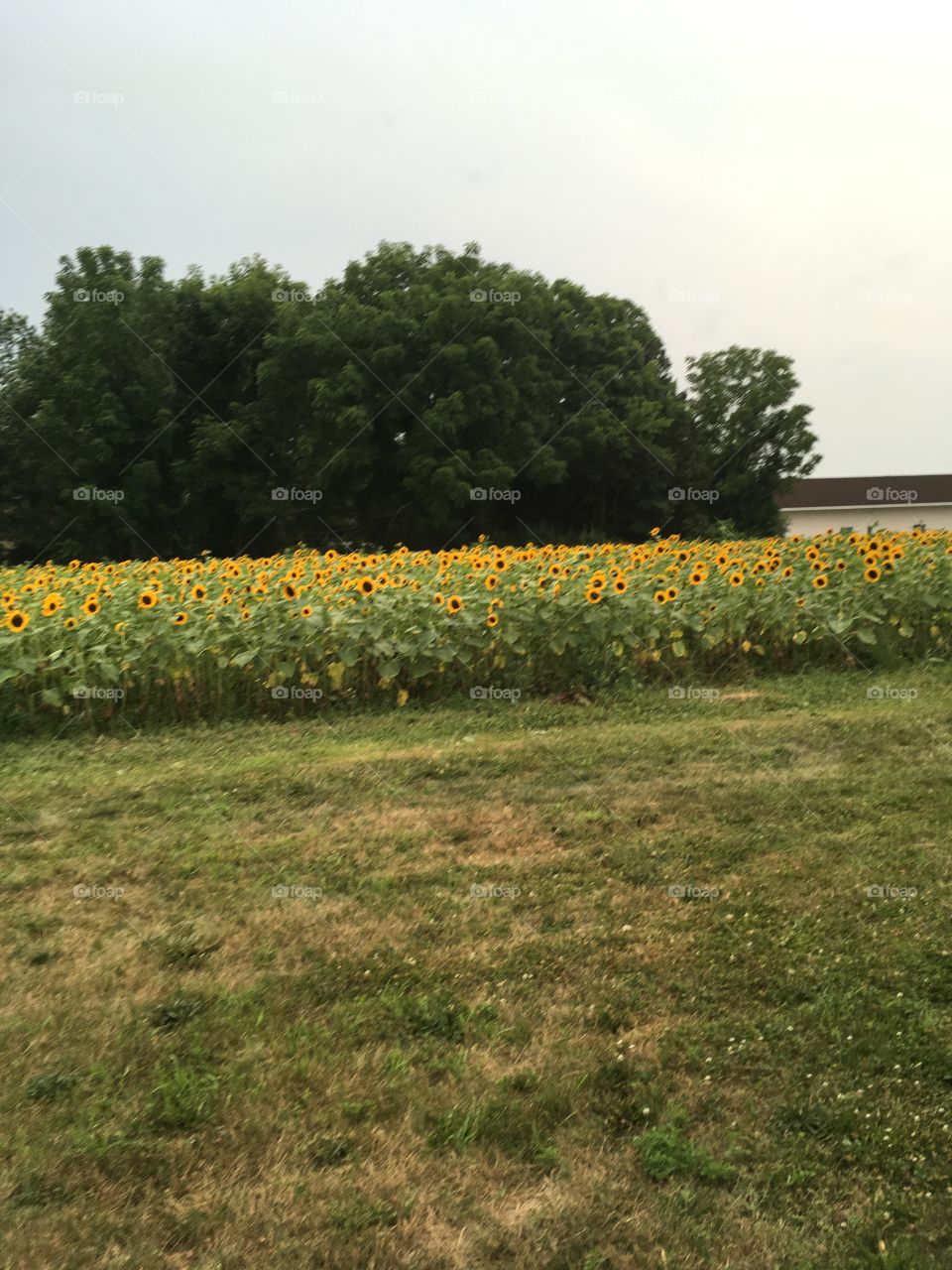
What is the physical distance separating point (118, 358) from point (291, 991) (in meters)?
31.7

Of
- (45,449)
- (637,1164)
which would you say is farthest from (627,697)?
(45,449)

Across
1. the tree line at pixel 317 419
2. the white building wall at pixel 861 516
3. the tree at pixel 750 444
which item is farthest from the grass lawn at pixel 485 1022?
the white building wall at pixel 861 516

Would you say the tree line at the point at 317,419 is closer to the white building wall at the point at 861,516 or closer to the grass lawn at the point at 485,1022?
the white building wall at the point at 861,516

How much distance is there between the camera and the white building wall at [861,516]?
4606cm

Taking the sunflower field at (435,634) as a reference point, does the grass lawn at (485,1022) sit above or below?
below

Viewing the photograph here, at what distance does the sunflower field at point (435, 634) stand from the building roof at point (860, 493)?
121 ft

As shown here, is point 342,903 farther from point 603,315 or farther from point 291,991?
point 603,315

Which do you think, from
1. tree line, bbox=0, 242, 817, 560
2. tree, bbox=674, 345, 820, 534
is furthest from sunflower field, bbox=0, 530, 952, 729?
tree, bbox=674, 345, 820, 534

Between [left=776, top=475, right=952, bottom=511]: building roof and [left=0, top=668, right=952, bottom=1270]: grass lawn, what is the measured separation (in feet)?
138

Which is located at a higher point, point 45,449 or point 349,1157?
point 45,449

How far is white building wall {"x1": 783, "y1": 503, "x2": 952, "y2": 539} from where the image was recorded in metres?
→ 46.1

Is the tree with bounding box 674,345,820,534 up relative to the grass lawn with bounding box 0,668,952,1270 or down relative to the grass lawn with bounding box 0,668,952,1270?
up

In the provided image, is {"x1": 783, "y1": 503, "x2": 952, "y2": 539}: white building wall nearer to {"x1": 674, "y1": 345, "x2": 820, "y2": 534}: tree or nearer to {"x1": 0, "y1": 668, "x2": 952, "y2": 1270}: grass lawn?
{"x1": 674, "y1": 345, "x2": 820, "y2": 534}: tree

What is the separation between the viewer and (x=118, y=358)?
105 feet
